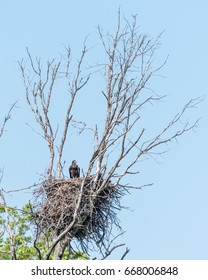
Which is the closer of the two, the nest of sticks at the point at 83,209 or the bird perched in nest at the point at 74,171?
the nest of sticks at the point at 83,209

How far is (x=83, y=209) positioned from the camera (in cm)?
1193

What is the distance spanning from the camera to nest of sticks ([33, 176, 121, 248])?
39.5 ft

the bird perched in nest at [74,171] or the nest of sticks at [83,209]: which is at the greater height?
the bird perched in nest at [74,171]

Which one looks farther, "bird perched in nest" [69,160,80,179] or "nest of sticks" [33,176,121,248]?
"bird perched in nest" [69,160,80,179]

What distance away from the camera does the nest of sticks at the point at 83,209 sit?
39.5ft

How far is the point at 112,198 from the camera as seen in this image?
40.6 ft

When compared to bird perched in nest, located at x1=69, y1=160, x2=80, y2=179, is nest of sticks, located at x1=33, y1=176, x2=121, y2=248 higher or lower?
lower

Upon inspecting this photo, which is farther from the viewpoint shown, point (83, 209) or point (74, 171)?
point (74, 171)
